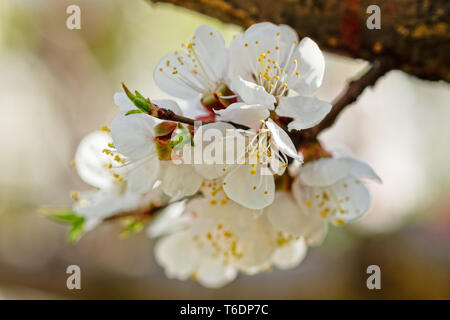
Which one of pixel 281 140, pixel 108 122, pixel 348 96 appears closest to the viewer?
pixel 281 140

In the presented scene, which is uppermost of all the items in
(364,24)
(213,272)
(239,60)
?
(364,24)

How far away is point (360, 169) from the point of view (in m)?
0.66

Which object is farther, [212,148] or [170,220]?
[170,220]

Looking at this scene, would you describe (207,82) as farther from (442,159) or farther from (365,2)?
(442,159)

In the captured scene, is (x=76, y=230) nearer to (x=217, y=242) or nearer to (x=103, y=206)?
(x=103, y=206)

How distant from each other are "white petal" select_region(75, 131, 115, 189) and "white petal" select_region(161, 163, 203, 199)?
232 mm

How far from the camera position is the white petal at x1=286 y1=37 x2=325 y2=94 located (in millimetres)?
569

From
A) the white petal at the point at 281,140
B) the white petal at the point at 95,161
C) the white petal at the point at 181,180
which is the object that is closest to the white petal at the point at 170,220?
the white petal at the point at 95,161

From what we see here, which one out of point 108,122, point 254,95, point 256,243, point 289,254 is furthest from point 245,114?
point 108,122

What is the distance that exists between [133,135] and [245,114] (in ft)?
0.44

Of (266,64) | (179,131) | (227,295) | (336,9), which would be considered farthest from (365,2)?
(227,295)

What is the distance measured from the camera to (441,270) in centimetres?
226

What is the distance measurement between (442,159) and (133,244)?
5.76ft

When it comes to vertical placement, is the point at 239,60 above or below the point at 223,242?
above
